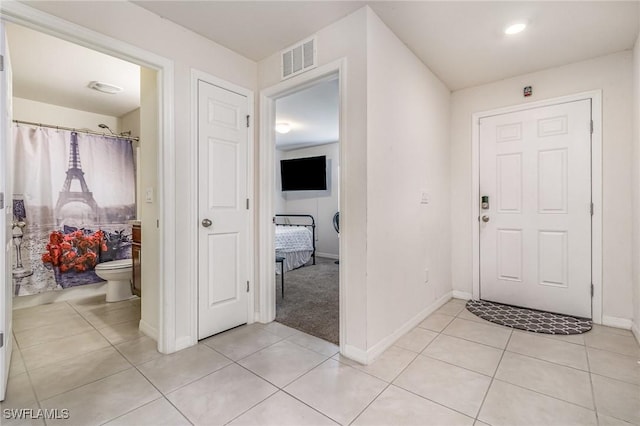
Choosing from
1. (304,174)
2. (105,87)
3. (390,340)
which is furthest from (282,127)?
(390,340)

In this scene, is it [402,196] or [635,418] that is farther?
[402,196]

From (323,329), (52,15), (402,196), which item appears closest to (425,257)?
(402,196)

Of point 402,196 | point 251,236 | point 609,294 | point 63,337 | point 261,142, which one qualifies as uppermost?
point 261,142

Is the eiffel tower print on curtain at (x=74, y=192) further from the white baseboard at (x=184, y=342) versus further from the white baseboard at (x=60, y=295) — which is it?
the white baseboard at (x=184, y=342)

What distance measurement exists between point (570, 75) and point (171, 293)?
3.84 m

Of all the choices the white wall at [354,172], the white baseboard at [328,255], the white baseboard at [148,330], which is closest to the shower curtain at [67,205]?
the white baseboard at [148,330]

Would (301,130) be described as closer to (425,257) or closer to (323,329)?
(425,257)

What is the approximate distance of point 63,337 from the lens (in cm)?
239

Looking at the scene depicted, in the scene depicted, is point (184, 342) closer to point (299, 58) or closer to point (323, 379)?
point (323, 379)

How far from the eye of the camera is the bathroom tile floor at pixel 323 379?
147 centimetres

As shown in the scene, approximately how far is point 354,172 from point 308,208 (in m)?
4.61

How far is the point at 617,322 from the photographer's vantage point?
2.54 m

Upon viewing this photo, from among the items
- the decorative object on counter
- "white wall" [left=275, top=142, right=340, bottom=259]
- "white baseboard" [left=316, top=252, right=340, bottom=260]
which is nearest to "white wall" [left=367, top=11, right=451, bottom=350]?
"white baseboard" [left=316, top=252, right=340, bottom=260]

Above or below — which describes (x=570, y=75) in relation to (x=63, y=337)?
above
